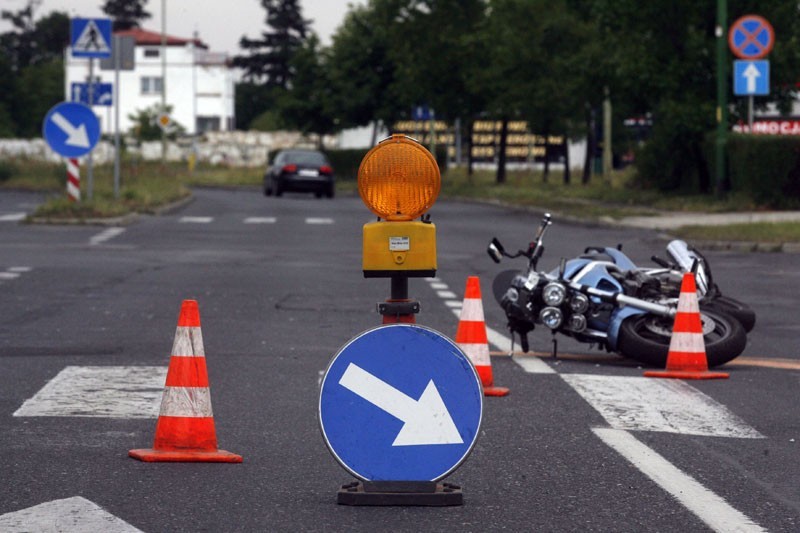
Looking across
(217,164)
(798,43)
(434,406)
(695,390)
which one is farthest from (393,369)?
(217,164)

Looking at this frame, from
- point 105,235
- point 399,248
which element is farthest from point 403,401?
point 105,235

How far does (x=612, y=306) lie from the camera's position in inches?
435

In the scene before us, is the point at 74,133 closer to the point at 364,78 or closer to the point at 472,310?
the point at 472,310

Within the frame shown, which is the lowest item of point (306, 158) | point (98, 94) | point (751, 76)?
point (306, 158)

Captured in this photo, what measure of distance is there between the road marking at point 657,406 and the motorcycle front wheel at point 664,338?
0.52 meters

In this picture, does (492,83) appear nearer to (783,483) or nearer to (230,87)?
(783,483)

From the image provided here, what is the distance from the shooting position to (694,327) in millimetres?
10312

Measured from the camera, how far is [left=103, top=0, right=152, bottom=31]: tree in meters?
142

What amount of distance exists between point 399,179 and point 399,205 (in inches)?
3.7

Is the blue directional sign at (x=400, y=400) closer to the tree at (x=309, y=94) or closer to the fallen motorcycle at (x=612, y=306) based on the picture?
the fallen motorcycle at (x=612, y=306)

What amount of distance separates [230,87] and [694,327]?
406 ft

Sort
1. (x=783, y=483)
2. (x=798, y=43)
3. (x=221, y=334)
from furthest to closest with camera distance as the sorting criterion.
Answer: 1. (x=798, y=43)
2. (x=221, y=334)
3. (x=783, y=483)

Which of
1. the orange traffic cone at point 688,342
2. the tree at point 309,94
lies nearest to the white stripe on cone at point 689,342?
the orange traffic cone at point 688,342

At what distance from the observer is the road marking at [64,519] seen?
5.72 m
